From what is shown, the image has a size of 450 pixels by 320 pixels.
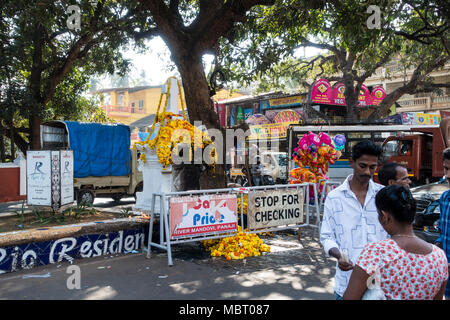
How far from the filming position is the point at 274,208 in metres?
7.67

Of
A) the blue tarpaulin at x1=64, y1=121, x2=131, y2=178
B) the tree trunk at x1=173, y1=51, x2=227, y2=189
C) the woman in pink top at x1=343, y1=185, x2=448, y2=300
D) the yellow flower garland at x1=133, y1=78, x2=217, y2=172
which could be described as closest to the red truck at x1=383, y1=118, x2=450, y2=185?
the tree trunk at x1=173, y1=51, x2=227, y2=189

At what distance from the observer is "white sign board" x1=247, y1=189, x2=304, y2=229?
290 inches

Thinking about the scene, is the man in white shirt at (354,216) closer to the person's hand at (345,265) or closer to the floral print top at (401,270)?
the person's hand at (345,265)

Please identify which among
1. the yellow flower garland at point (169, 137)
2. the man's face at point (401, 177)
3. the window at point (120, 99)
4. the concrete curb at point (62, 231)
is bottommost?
the concrete curb at point (62, 231)

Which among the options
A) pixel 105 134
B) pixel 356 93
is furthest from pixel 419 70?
pixel 105 134

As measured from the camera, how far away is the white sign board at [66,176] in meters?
9.17

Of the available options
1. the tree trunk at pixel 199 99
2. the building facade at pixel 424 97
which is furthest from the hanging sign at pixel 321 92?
the tree trunk at pixel 199 99

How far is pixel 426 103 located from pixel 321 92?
34.0 ft

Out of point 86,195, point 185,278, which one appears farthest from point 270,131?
point 185,278

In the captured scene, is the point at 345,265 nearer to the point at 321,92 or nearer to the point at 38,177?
the point at 38,177

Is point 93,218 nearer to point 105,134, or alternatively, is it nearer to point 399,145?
point 105,134

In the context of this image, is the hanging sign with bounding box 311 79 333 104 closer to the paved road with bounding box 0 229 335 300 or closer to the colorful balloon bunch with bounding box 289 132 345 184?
the colorful balloon bunch with bounding box 289 132 345 184

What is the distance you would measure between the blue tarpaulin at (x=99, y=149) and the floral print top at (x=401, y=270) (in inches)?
501
